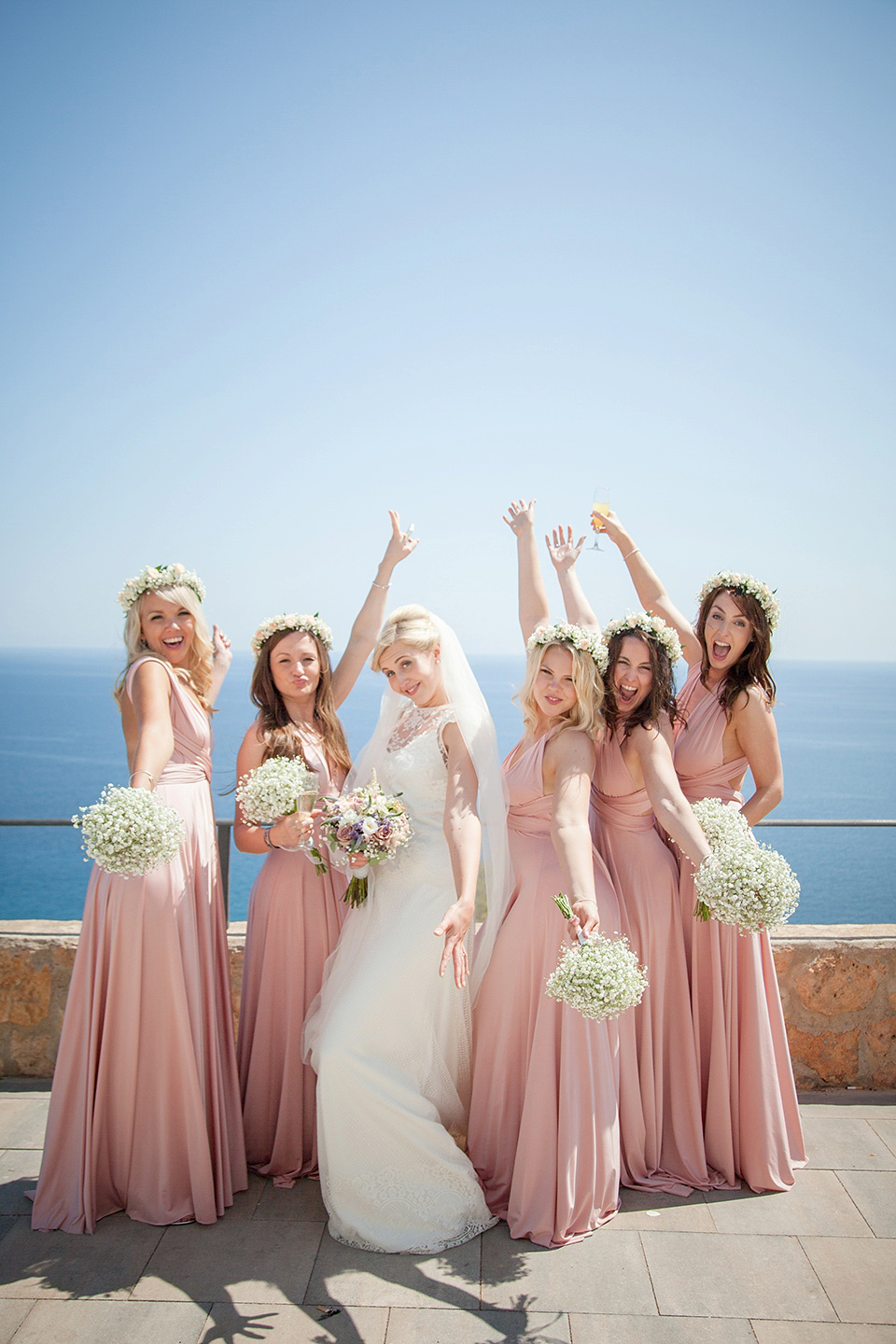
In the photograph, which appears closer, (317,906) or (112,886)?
(112,886)

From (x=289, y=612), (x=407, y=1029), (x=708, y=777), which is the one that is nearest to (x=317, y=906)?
(x=407, y=1029)

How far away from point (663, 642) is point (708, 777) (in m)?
0.78

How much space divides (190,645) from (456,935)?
2051mm

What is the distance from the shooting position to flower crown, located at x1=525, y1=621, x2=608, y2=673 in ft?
13.6

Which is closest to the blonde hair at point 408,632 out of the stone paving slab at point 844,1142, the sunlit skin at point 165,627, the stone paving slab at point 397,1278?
the sunlit skin at point 165,627

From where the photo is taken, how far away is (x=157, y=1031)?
3941 mm

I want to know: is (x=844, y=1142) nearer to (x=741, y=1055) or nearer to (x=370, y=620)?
(x=741, y=1055)

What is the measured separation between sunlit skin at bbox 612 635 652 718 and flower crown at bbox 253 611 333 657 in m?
1.50

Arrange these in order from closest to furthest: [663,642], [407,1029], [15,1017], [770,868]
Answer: [770,868] < [407,1029] < [663,642] < [15,1017]

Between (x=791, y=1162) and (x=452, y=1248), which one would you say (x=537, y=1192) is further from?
(x=791, y=1162)

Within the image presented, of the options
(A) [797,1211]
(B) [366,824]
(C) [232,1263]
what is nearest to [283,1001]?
(C) [232,1263]

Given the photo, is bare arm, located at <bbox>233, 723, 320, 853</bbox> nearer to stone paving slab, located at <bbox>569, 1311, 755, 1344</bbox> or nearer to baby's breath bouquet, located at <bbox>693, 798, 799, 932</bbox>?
baby's breath bouquet, located at <bbox>693, 798, 799, 932</bbox>

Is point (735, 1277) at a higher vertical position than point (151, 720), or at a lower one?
lower

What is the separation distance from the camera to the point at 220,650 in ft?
16.8
